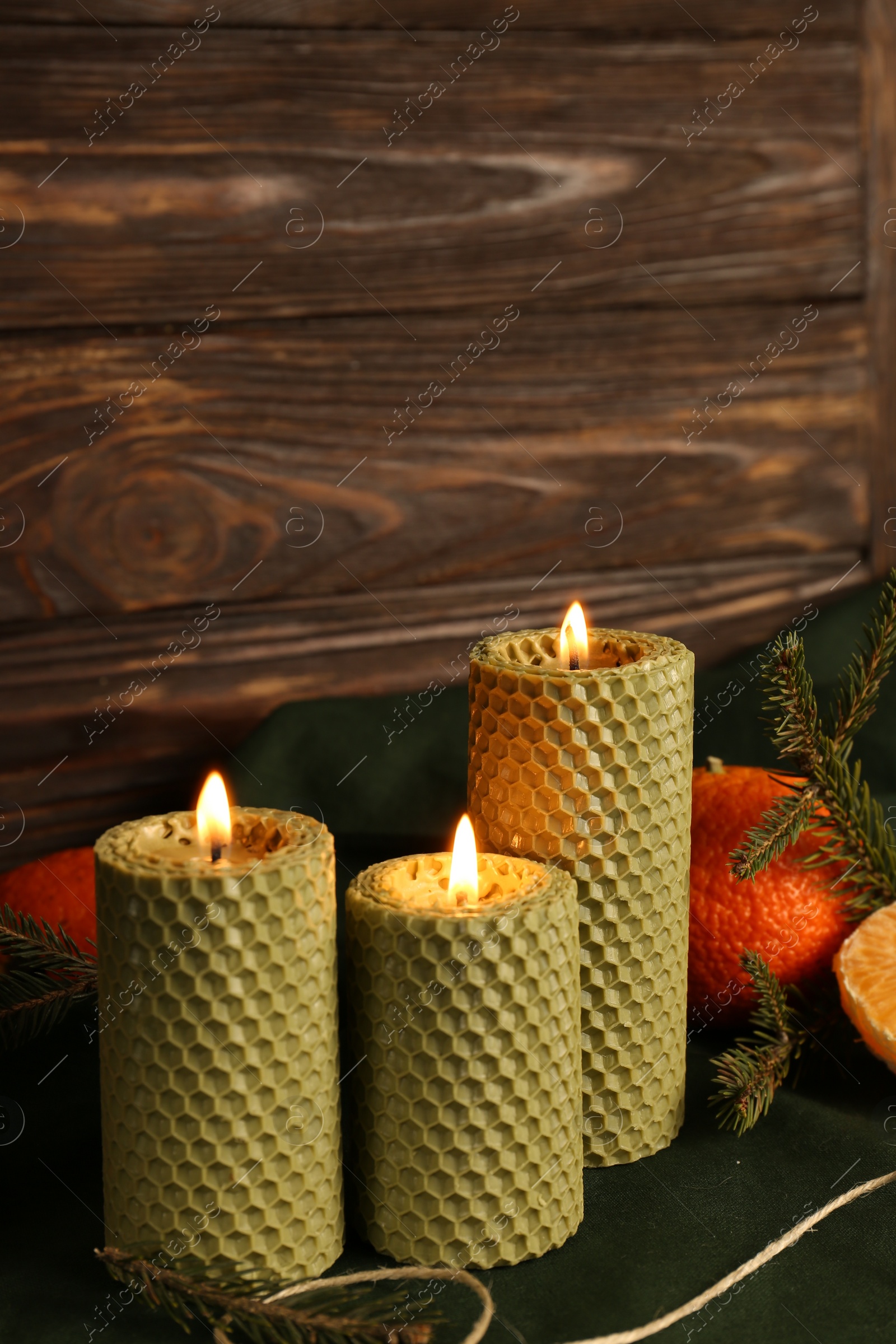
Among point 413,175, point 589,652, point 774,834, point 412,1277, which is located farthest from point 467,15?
point 412,1277

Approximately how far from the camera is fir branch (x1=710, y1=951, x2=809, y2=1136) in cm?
70

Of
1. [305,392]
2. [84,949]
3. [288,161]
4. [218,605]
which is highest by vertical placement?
[288,161]

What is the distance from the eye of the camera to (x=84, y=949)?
839 mm

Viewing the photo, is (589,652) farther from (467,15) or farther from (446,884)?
(467,15)

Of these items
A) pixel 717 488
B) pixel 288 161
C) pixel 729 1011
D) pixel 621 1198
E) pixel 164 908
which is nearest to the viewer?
pixel 164 908

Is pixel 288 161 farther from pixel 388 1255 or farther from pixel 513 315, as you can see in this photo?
pixel 388 1255

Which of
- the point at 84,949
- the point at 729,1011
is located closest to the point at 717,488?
the point at 729,1011

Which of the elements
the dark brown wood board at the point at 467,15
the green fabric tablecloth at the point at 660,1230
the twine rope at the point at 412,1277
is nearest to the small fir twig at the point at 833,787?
the green fabric tablecloth at the point at 660,1230

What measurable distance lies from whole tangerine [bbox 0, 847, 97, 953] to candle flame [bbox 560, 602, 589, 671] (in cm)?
38

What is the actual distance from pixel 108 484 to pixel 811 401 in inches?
26.6

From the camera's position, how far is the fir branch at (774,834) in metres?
0.74

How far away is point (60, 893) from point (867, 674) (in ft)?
1.84

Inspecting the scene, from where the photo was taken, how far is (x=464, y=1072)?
57 centimetres

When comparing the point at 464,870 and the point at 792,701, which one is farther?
the point at 792,701
